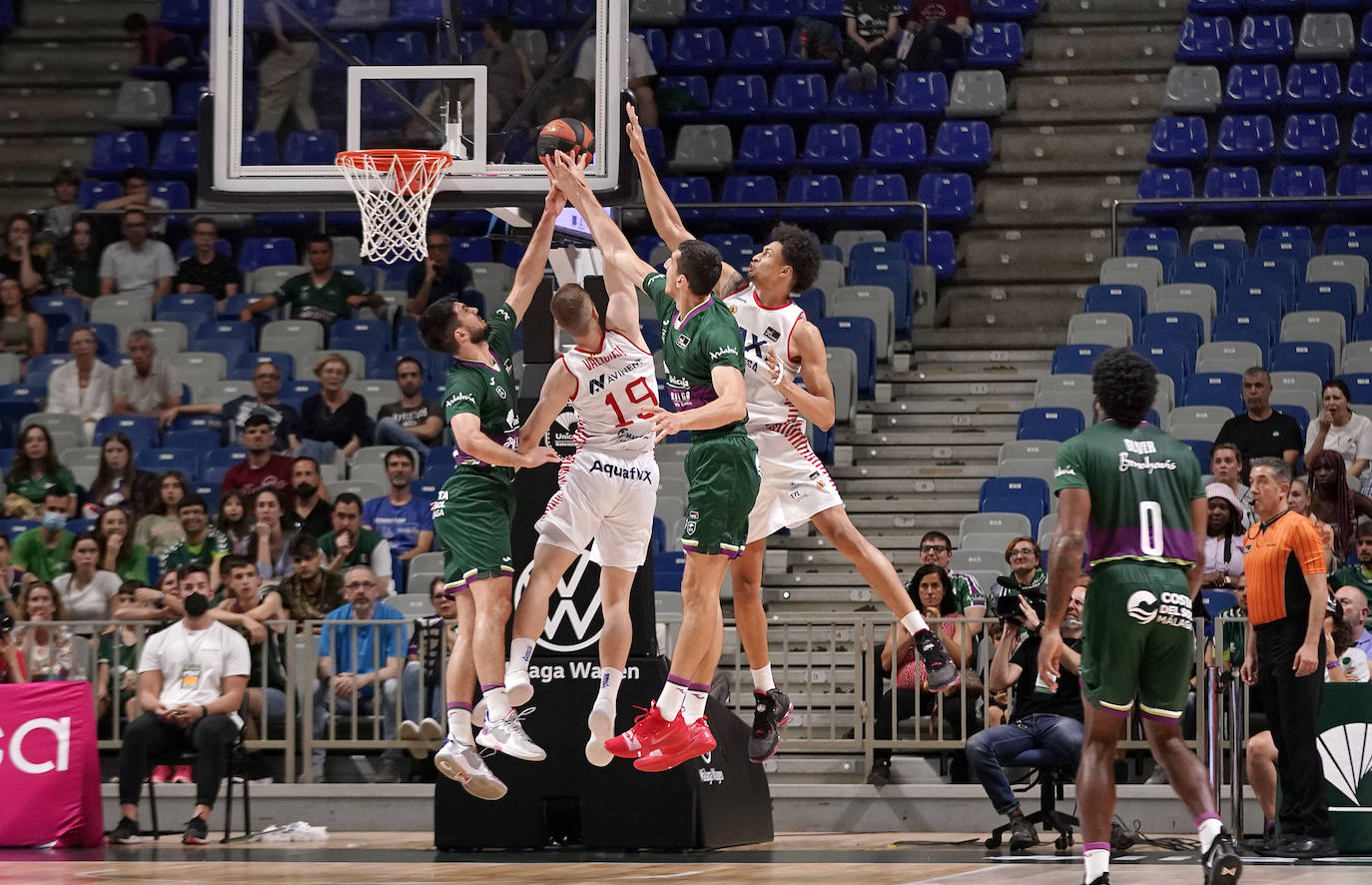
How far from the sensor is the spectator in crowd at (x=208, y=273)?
17.9m

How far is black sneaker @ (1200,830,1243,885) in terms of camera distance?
25.2 ft

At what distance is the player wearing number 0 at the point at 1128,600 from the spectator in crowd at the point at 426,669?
5187 mm

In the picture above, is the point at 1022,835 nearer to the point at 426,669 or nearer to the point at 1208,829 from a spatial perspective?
the point at 1208,829

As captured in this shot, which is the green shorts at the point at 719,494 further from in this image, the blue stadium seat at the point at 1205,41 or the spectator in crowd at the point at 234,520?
the blue stadium seat at the point at 1205,41

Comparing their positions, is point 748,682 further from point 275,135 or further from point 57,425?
point 57,425

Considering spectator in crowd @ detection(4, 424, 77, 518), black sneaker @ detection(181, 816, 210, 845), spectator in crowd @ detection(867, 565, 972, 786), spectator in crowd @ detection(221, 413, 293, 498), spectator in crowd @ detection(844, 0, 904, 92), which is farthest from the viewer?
spectator in crowd @ detection(844, 0, 904, 92)

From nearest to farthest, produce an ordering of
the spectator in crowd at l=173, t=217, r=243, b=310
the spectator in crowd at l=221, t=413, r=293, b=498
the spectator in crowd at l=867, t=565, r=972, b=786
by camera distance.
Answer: the spectator in crowd at l=867, t=565, r=972, b=786
the spectator in crowd at l=221, t=413, r=293, b=498
the spectator in crowd at l=173, t=217, r=243, b=310

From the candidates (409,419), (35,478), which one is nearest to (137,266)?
(35,478)

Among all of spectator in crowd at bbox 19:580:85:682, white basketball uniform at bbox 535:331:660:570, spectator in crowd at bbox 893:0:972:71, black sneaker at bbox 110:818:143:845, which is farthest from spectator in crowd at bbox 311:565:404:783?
spectator in crowd at bbox 893:0:972:71

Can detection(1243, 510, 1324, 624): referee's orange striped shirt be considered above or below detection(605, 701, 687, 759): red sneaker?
above

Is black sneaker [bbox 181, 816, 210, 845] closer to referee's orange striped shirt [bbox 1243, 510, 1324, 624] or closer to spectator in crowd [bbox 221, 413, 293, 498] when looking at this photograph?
spectator in crowd [bbox 221, 413, 293, 498]

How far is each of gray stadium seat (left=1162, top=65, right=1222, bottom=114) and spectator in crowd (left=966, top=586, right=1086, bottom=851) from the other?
896 cm

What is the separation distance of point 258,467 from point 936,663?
7.14 meters

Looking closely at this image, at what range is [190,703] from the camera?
12023 mm
